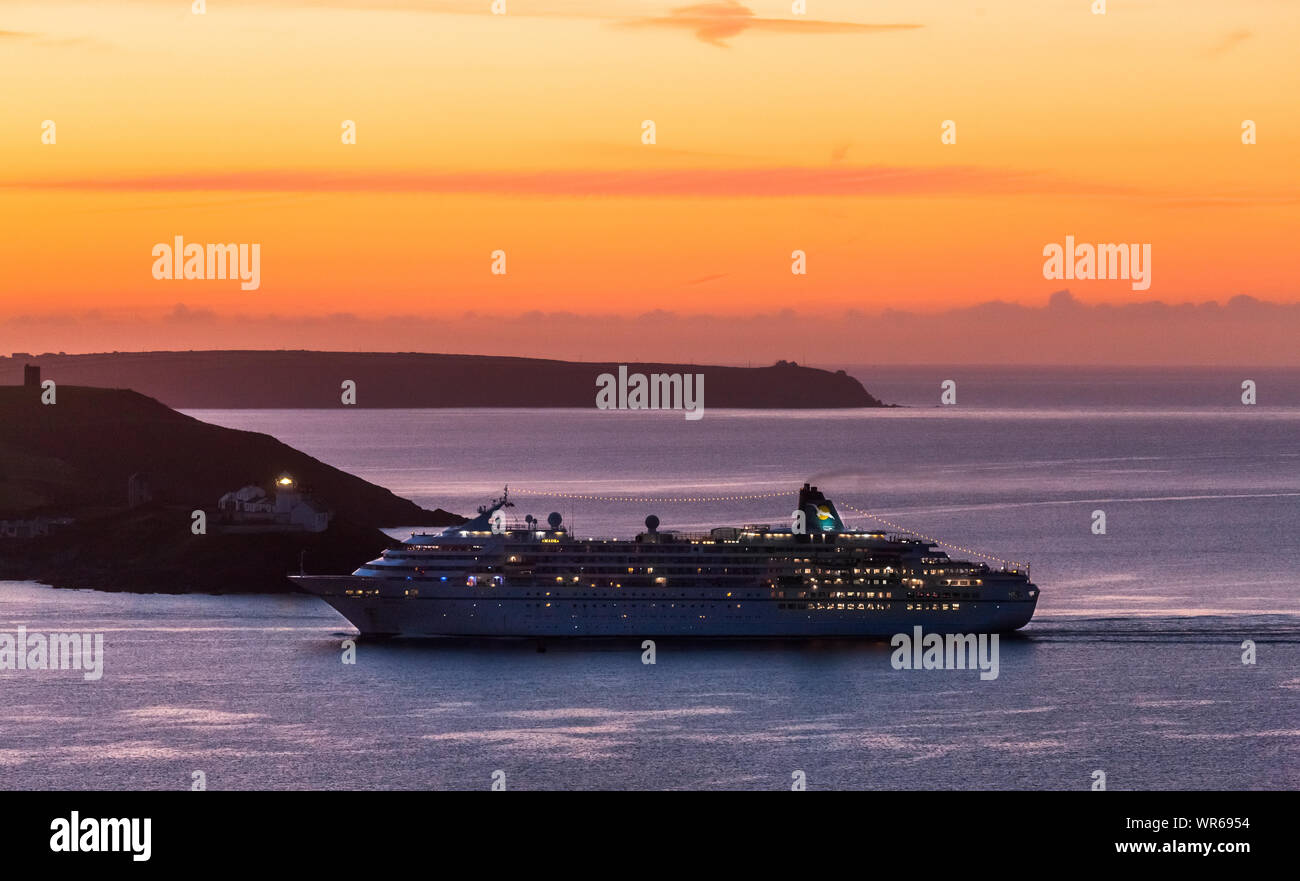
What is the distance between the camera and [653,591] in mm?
71812

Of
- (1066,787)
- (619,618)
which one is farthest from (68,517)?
(1066,787)

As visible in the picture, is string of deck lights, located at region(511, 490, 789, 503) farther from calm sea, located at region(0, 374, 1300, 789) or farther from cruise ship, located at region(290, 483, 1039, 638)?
cruise ship, located at region(290, 483, 1039, 638)

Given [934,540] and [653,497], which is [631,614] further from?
[653,497]

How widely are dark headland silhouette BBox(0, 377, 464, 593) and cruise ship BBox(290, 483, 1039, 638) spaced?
9197mm

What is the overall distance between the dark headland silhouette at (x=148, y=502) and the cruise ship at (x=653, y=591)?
920cm

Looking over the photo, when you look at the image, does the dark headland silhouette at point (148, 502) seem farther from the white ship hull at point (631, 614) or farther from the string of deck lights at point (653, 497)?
the string of deck lights at point (653, 497)

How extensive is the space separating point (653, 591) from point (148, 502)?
4435cm

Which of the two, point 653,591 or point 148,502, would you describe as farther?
point 148,502

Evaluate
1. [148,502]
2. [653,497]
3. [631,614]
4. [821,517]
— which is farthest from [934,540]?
[653,497]

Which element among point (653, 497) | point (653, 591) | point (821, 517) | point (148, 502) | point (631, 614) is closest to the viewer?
point (631, 614)

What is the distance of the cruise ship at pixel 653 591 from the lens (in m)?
71.8

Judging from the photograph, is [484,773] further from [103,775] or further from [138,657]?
[138,657]

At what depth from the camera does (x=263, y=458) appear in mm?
121000
